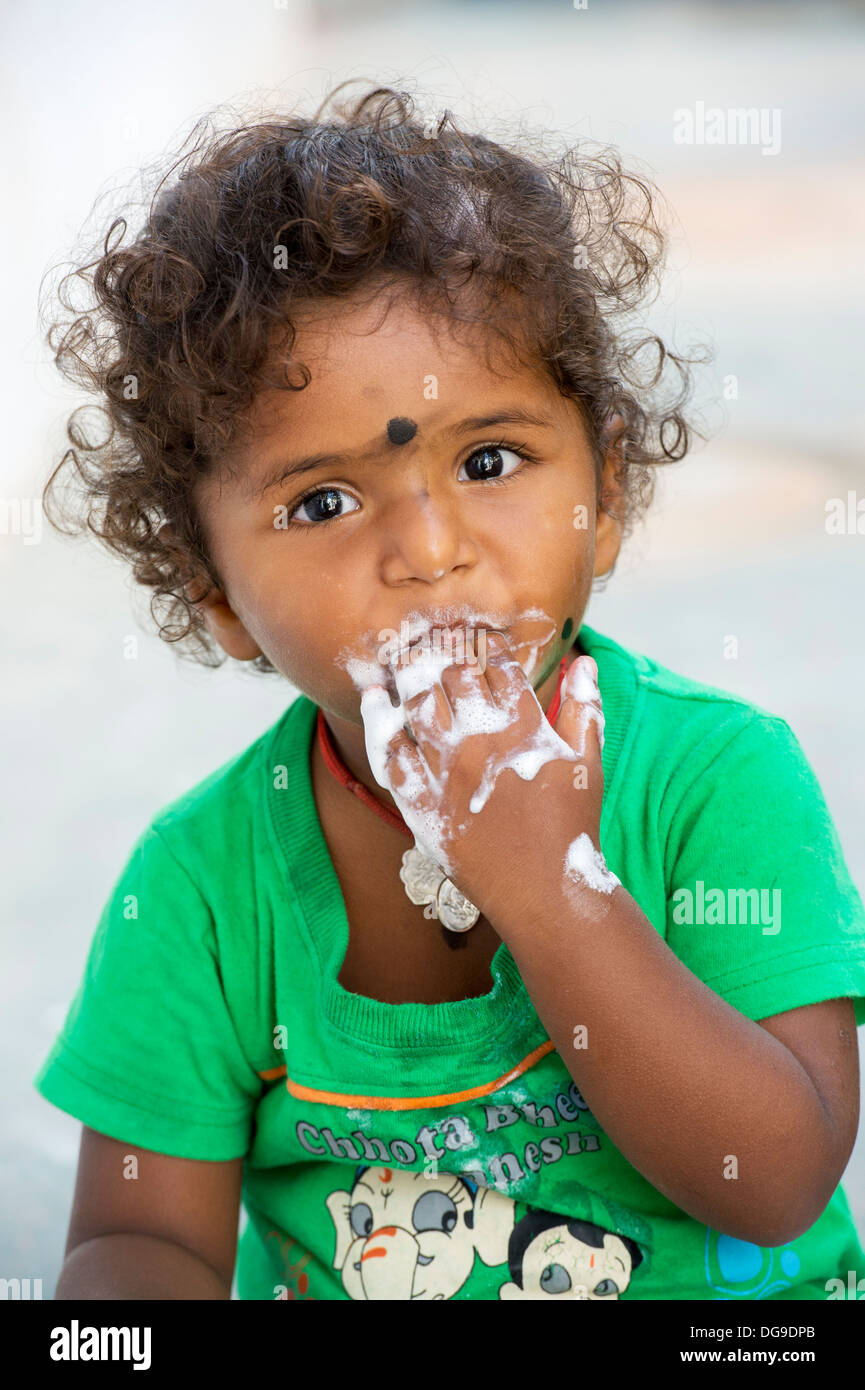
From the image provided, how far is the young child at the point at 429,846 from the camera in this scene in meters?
1.29

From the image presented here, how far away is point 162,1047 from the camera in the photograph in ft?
5.09

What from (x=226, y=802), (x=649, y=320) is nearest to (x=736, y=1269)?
(x=226, y=802)

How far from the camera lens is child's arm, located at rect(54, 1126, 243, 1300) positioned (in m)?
1.47

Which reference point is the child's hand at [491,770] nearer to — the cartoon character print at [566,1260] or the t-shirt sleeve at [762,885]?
the t-shirt sleeve at [762,885]

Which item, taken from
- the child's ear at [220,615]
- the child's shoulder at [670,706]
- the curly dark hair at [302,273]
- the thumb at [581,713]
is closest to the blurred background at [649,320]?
the curly dark hair at [302,273]

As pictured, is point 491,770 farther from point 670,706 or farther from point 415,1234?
point 415,1234

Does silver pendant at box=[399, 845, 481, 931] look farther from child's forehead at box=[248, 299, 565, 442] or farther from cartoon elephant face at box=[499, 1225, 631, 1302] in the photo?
child's forehead at box=[248, 299, 565, 442]

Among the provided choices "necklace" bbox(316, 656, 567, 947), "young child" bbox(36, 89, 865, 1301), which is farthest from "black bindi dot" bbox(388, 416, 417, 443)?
"necklace" bbox(316, 656, 567, 947)

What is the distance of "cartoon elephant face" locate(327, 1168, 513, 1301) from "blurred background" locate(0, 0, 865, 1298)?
723 millimetres

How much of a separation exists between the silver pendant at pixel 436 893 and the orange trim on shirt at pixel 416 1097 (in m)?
0.15

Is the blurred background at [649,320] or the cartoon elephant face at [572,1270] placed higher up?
the blurred background at [649,320]
